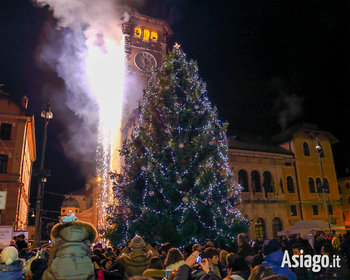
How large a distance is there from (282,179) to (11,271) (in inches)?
1299

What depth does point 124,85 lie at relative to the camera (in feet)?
143

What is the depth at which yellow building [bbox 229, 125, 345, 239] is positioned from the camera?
3128cm

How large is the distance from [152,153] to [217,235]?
16.4 ft

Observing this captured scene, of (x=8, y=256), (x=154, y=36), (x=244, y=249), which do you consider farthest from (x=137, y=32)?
(x=8, y=256)

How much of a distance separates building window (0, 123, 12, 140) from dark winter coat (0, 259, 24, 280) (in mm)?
30421

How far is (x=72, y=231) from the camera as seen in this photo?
386cm

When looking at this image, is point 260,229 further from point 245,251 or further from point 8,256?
point 8,256

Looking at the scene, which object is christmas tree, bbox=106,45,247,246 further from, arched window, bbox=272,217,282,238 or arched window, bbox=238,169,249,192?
arched window, bbox=272,217,282,238

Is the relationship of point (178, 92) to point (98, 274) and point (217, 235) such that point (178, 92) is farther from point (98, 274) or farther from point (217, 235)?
point (98, 274)

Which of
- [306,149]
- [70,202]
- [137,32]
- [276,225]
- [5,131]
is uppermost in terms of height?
[137,32]

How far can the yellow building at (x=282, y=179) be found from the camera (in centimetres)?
3128

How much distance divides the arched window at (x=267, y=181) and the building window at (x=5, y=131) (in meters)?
28.9

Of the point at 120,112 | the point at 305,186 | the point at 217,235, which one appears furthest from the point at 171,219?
the point at 120,112

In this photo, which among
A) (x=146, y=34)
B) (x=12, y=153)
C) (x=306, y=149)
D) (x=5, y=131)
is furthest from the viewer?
(x=146, y=34)
